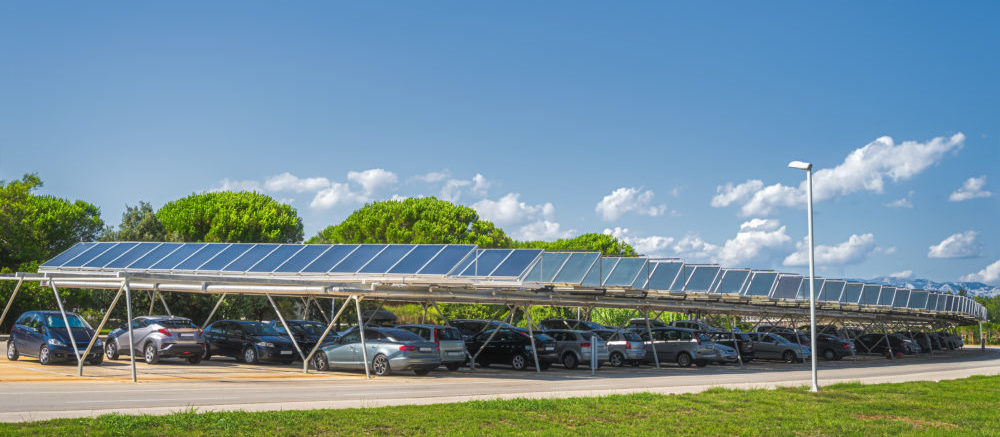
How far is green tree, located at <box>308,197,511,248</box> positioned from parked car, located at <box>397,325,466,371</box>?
132 feet

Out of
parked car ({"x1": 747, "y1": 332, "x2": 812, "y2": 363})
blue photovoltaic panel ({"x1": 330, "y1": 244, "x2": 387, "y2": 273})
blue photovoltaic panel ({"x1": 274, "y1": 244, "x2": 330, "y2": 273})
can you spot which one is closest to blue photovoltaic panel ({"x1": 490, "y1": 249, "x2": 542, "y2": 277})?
blue photovoltaic panel ({"x1": 330, "y1": 244, "x2": 387, "y2": 273})

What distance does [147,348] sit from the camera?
25.8 m

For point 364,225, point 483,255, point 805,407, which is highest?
→ point 364,225

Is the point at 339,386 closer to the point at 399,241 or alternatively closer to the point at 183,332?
the point at 183,332

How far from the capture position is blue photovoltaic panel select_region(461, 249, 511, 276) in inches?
953

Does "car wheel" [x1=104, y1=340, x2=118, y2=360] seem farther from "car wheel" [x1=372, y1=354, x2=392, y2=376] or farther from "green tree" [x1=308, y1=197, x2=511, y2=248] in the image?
"green tree" [x1=308, y1=197, x2=511, y2=248]

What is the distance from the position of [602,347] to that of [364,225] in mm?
42707

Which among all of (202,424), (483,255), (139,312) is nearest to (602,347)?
(483,255)

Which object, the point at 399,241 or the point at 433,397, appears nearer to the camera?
the point at 433,397

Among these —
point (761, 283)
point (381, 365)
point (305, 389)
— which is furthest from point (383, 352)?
point (761, 283)

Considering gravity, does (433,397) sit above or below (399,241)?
below

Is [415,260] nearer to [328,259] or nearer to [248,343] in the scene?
[328,259]

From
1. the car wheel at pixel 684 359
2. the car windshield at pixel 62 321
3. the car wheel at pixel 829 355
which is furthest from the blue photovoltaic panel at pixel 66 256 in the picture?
the car wheel at pixel 829 355

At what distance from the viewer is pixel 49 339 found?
23422 millimetres
